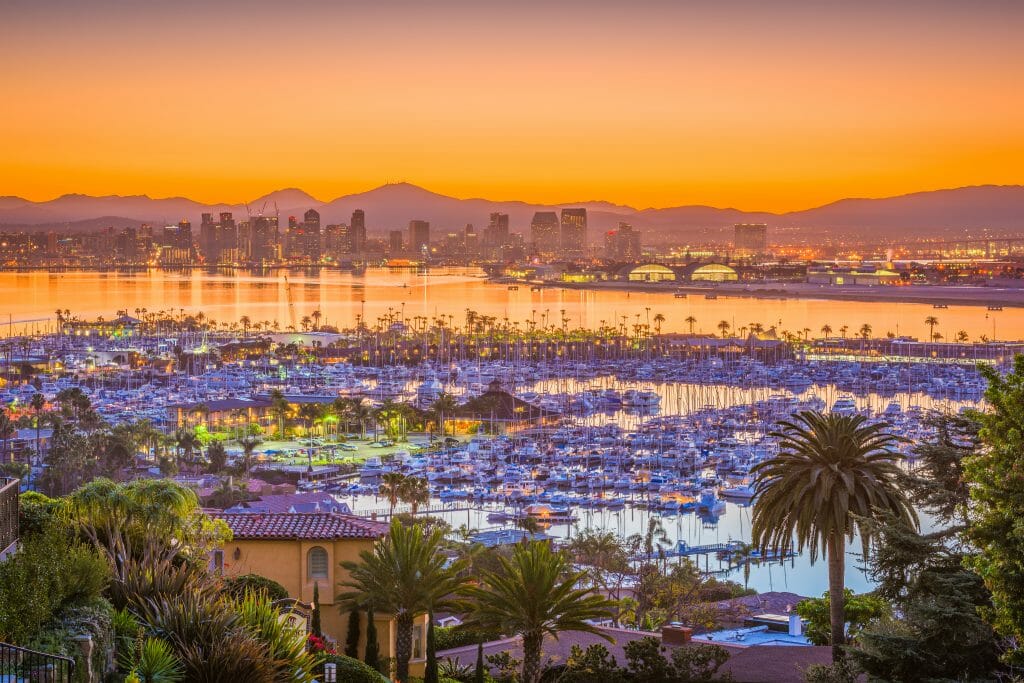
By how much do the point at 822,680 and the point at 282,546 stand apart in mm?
6659

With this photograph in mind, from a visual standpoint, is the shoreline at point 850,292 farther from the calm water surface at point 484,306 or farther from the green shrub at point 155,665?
the green shrub at point 155,665

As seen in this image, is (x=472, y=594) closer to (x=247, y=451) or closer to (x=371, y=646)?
(x=371, y=646)

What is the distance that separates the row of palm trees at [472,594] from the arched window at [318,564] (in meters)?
0.42

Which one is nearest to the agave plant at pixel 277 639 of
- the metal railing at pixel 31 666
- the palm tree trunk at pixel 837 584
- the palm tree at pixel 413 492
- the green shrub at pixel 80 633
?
Result: the green shrub at pixel 80 633

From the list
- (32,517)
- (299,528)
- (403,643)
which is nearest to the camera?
(32,517)

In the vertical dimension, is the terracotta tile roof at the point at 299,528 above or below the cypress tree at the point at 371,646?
above

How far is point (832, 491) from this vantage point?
13664 mm

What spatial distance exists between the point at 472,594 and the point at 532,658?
985mm

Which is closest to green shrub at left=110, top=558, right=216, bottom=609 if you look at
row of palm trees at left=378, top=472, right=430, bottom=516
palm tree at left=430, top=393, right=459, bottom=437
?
row of palm trees at left=378, top=472, right=430, bottom=516

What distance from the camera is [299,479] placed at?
4150cm

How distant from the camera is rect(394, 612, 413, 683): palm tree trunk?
47.1 ft

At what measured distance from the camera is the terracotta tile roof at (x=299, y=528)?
50.9ft

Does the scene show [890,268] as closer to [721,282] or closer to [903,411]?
[721,282]

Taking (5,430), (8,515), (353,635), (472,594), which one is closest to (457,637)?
(353,635)
